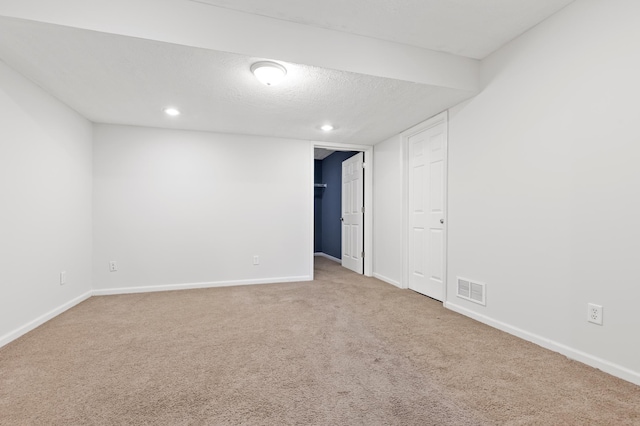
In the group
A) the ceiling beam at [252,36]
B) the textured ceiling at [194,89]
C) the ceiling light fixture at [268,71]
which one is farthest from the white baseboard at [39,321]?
the ceiling light fixture at [268,71]

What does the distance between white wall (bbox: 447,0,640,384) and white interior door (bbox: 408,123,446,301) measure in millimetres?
486

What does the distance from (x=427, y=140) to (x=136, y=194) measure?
12.2ft

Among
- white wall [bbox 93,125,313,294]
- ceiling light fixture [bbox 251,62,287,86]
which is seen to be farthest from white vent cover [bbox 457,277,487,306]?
ceiling light fixture [bbox 251,62,287,86]

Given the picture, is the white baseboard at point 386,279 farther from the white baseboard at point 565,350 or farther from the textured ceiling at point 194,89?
the textured ceiling at point 194,89

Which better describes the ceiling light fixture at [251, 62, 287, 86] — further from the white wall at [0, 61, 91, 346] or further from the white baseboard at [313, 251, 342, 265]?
the white baseboard at [313, 251, 342, 265]

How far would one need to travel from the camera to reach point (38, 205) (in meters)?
2.54

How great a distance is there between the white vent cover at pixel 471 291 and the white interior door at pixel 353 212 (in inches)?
81.7

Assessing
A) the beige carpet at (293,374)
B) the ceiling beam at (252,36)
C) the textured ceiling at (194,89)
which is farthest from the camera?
the textured ceiling at (194,89)

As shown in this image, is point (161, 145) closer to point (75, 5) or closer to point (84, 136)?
point (84, 136)

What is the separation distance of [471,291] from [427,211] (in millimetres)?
1060

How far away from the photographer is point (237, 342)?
218 cm

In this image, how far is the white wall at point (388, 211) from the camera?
3.95m

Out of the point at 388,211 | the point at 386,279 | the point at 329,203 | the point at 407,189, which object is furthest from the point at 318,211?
the point at 407,189

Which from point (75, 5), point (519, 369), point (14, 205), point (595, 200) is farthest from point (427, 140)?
point (14, 205)
